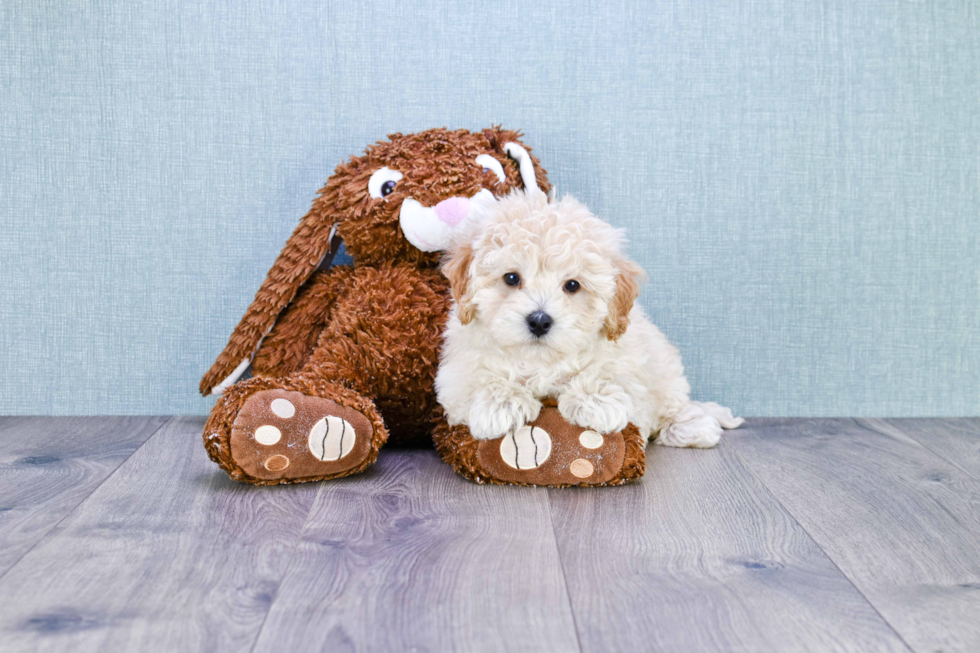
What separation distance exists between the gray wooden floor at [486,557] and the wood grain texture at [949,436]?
0.09 ft

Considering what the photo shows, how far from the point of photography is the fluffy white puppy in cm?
137

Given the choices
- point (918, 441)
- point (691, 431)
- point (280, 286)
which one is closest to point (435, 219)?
point (280, 286)

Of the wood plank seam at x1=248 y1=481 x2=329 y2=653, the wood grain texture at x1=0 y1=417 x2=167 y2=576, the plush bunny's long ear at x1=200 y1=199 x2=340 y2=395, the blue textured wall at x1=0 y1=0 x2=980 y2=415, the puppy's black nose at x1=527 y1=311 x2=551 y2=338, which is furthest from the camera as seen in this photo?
the blue textured wall at x1=0 y1=0 x2=980 y2=415

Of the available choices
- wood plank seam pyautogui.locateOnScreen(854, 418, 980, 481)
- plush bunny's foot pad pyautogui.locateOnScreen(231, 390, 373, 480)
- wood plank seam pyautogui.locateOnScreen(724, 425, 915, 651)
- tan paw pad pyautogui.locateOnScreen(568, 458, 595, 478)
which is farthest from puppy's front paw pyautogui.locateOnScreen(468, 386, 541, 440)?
wood plank seam pyautogui.locateOnScreen(854, 418, 980, 481)

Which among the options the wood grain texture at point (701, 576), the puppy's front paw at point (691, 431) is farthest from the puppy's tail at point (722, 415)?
the wood grain texture at point (701, 576)

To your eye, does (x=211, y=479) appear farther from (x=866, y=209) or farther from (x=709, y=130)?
(x=866, y=209)

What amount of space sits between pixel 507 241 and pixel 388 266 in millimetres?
416

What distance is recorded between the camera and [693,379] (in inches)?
80.2

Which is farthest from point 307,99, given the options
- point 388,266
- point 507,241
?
point 507,241

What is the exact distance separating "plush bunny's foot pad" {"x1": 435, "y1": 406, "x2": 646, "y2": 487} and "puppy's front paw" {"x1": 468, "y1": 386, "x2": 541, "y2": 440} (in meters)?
0.02

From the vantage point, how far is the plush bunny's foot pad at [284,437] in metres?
1.39

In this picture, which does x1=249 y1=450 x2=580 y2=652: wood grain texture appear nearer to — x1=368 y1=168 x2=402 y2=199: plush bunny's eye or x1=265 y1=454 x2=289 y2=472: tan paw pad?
x1=265 y1=454 x2=289 y2=472: tan paw pad

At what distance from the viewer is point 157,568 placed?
3.53 feet

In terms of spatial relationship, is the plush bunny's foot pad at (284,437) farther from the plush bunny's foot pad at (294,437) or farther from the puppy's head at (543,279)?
the puppy's head at (543,279)
